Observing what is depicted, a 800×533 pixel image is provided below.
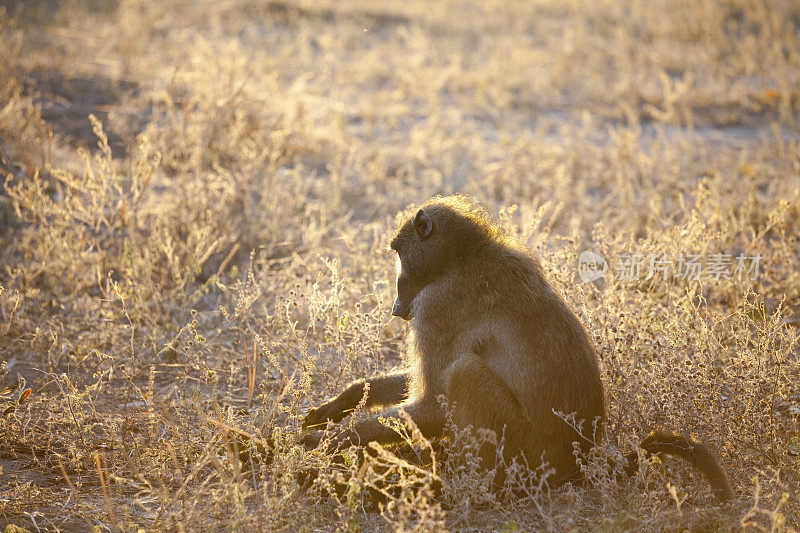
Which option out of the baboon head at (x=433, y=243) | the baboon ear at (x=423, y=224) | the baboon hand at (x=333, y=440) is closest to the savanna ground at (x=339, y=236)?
the baboon hand at (x=333, y=440)

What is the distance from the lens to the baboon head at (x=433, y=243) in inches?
147

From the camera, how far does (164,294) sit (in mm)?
5363

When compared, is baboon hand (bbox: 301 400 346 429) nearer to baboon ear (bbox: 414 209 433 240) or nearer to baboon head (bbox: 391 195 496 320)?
baboon head (bbox: 391 195 496 320)

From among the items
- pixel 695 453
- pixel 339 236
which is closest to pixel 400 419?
pixel 695 453

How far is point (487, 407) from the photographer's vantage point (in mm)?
3211

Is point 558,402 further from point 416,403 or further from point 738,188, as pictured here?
point 738,188

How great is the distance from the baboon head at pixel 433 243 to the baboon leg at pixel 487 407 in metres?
0.55

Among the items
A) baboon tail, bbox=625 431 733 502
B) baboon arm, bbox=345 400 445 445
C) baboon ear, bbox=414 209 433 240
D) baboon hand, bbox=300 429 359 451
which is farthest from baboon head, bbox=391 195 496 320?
baboon tail, bbox=625 431 733 502

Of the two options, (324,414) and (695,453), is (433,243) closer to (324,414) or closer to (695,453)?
(324,414)

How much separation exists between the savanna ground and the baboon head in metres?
0.55

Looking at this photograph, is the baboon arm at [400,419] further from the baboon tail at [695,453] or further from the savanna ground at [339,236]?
the baboon tail at [695,453]

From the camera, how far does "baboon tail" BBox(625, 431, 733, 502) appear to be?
315 cm

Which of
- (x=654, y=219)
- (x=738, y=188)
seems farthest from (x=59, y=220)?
(x=738, y=188)

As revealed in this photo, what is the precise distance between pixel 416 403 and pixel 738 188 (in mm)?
5798
